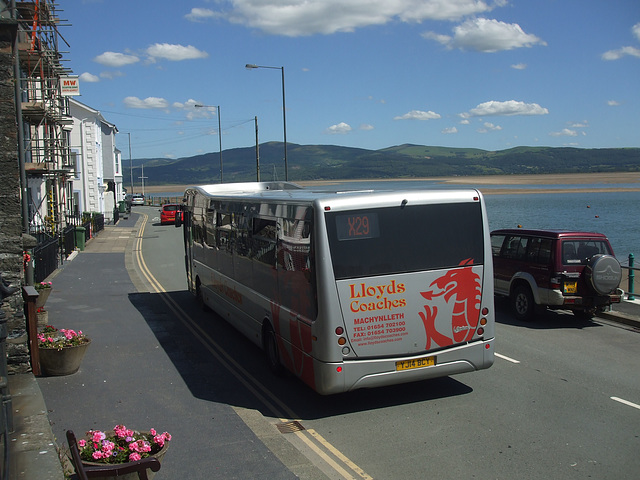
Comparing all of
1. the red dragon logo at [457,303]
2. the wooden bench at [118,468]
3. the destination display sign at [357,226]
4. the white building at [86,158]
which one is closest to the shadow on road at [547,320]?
the red dragon logo at [457,303]

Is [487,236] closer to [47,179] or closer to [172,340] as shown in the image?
[172,340]

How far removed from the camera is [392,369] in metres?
8.48

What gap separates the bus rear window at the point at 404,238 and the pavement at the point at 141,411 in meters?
2.46

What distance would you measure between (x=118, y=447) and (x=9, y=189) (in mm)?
4924

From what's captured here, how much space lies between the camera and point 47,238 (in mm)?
23391

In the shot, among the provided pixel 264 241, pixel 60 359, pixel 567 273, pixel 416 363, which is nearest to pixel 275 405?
pixel 416 363

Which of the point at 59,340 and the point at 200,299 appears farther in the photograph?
the point at 200,299

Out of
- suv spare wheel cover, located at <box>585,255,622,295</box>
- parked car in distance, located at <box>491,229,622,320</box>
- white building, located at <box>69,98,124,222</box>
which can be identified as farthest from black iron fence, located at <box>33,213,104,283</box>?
suv spare wheel cover, located at <box>585,255,622,295</box>

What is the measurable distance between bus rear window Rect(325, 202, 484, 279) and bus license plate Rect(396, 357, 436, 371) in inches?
47.9

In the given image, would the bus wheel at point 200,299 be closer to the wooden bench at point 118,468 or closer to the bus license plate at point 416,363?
the bus license plate at point 416,363

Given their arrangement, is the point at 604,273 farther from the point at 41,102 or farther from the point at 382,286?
the point at 41,102

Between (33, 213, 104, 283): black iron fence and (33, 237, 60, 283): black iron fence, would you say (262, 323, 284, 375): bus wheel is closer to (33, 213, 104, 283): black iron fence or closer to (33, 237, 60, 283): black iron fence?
(33, 213, 104, 283): black iron fence

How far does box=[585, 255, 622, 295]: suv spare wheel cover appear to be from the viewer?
13.2m

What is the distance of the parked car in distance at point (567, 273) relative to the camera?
13.3 metres
